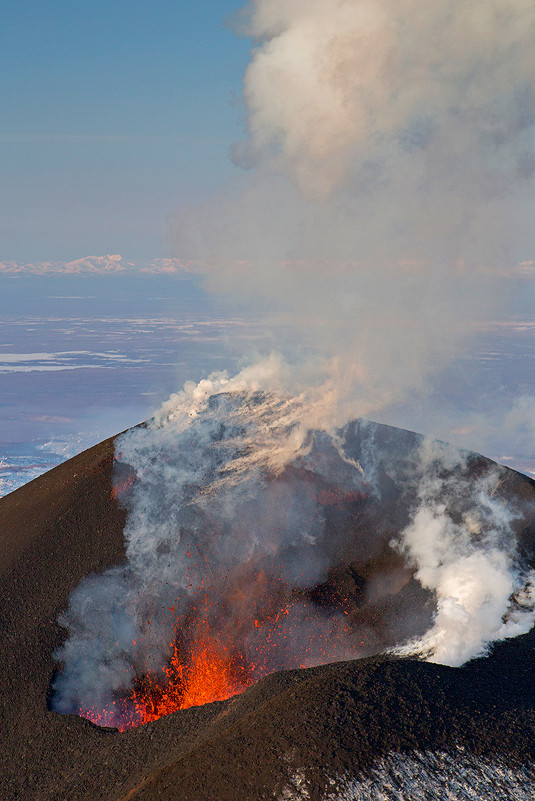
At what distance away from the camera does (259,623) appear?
3775 centimetres

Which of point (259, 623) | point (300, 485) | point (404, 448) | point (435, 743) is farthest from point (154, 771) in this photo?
point (404, 448)

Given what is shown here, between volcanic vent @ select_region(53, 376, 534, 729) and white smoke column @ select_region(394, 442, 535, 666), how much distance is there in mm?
105

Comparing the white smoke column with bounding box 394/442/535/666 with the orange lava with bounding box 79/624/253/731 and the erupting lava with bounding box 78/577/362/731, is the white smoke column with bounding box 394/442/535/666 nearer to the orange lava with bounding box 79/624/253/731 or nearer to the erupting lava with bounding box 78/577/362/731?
the erupting lava with bounding box 78/577/362/731

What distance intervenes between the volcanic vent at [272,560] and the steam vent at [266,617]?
12 cm

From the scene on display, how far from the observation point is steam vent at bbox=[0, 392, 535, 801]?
70.1ft

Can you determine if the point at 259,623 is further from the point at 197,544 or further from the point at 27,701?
the point at 27,701

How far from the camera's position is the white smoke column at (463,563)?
105 feet

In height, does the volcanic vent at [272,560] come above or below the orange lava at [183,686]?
above

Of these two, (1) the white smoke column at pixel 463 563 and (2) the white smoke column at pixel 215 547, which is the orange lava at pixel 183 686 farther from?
(1) the white smoke column at pixel 463 563

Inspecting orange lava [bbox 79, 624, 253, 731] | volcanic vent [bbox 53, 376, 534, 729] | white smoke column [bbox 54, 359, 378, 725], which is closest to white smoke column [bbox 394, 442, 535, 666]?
volcanic vent [bbox 53, 376, 534, 729]

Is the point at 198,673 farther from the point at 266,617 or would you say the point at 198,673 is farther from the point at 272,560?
the point at 272,560

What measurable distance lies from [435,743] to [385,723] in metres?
1.65

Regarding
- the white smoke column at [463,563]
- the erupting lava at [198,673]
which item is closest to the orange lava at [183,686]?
the erupting lava at [198,673]

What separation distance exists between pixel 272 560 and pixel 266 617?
12.7 ft
